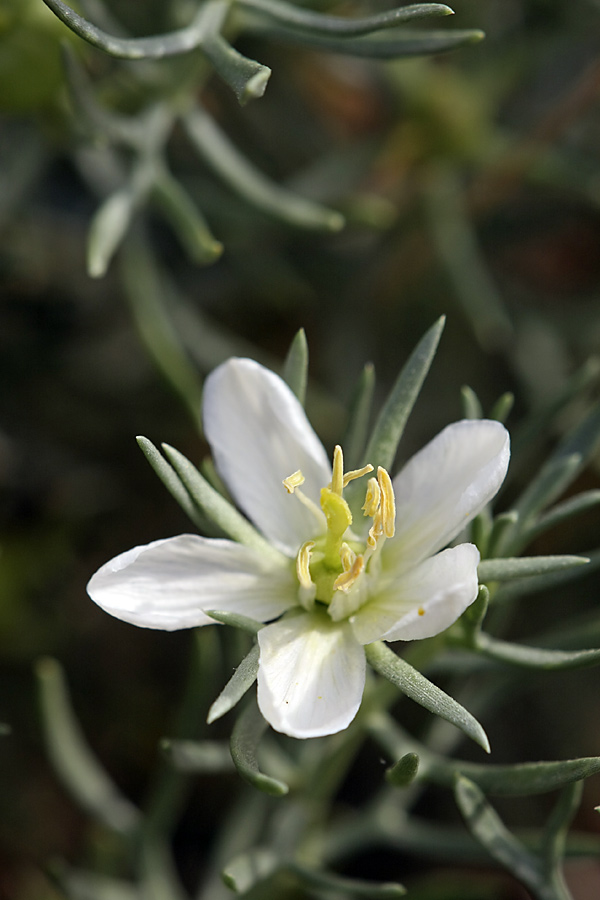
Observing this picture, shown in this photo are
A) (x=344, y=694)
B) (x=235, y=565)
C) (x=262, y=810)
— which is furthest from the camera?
(x=262, y=810)

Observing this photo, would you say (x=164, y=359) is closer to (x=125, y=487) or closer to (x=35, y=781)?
(x=125, y=487)

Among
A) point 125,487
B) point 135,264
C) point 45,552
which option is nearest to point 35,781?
point 45,552

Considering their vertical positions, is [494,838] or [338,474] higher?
[338,474]

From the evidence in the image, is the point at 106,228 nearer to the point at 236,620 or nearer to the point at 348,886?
the point at 236,620

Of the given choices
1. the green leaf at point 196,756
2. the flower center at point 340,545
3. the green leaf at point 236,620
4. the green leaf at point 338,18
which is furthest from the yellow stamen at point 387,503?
the green leaf at point 338,18

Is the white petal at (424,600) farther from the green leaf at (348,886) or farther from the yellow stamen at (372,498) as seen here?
the green leaf at (348,886)

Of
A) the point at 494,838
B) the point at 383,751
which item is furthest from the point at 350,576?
the point at 383,751
